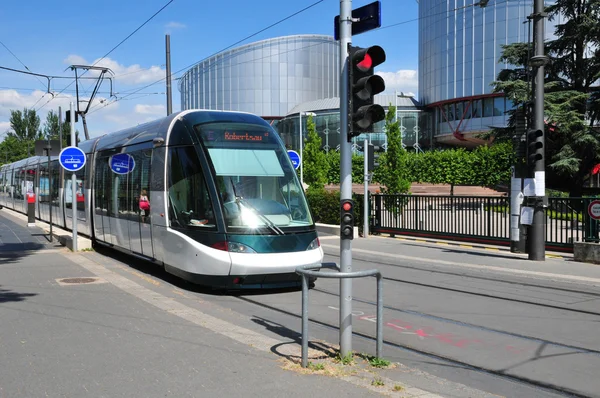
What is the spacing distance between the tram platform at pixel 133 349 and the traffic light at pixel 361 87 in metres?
2.31

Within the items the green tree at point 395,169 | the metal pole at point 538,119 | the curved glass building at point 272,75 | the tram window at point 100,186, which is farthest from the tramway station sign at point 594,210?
the curved glass building at point 272,75

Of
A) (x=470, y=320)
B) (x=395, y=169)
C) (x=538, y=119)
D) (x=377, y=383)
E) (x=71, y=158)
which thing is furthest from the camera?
(x=395, y=169)

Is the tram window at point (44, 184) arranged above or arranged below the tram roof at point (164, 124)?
below

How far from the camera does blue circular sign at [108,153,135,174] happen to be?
1294cm

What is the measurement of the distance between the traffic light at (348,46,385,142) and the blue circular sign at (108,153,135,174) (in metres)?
8.01

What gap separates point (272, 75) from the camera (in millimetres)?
95312

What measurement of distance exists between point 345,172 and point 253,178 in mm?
4321

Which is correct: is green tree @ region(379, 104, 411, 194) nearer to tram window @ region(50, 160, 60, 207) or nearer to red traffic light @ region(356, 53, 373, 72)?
tram window @ region(50, 160, 60, 207)

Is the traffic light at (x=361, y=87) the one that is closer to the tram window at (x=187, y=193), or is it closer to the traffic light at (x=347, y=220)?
the traffic light at (x=347, y=220)

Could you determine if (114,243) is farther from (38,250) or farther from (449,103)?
(449,103)

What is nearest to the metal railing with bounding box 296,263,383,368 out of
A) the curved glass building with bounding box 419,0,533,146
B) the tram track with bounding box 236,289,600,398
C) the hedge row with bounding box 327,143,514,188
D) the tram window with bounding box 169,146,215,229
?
the tram track with bounding box 236,289,600,398

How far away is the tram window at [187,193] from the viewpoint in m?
9.71

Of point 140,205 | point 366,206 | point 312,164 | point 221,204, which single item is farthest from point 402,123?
point 221,204

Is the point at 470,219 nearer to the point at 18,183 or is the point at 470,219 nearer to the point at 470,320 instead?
the point at 470,320
